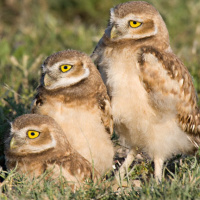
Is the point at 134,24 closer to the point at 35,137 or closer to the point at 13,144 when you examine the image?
the point at 35,137

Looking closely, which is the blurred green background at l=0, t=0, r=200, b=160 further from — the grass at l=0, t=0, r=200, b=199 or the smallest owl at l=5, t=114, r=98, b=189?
the smallest owl at l=5, t=114, r=98, b=189

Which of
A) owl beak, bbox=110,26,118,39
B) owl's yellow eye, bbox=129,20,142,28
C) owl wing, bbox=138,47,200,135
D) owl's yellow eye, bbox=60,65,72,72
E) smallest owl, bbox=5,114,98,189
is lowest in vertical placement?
smallest owl, bbox=5,114,98,189

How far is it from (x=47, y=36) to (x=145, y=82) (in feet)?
15.6

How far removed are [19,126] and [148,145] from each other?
1.45 metres

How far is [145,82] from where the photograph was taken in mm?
4539

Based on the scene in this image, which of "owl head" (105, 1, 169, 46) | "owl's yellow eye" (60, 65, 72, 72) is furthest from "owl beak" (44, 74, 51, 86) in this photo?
"owl head" (105, 1, 169, 46)

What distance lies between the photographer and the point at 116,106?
4676 millimetres

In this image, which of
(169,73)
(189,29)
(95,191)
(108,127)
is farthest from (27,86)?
(189,29)

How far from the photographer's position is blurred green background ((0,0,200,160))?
6320mm

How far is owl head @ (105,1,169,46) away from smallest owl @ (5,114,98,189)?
45.6 inches

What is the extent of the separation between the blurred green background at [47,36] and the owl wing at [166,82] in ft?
5.72

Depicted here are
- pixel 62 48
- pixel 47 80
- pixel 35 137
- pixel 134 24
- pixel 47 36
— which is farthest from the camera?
pixel 47 36

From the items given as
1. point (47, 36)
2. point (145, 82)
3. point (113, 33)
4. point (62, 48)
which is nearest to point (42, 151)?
point (145, 82)

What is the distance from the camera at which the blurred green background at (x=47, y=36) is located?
632cm
